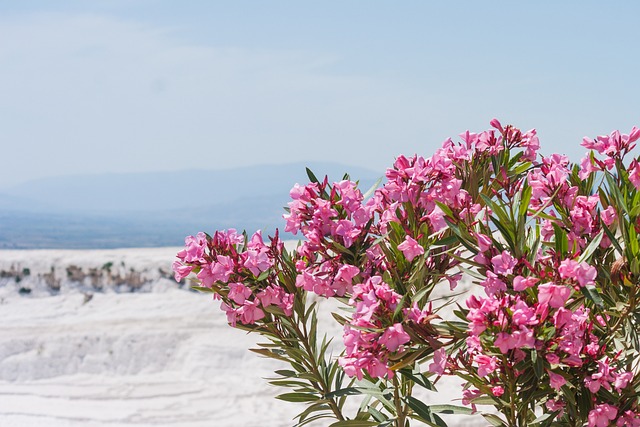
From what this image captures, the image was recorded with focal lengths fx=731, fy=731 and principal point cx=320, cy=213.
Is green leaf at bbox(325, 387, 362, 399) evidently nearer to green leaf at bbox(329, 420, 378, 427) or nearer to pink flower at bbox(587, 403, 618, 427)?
green leaf at bbox(329, 420, 378, 427)

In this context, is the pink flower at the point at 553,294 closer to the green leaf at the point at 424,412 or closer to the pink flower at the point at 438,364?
the pink flower at the point at 438,364

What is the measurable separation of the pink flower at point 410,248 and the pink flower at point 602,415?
449 millimetres

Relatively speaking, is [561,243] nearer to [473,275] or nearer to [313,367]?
[473,275]

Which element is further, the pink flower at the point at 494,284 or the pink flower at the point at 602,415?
the pink flower at the point at 602,415

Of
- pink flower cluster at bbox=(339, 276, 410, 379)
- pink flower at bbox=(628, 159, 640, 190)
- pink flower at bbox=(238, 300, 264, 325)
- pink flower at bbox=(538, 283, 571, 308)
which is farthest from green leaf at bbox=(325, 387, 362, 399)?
pink flower at bbox=(628, 159, 640, 190)

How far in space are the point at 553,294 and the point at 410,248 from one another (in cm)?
29

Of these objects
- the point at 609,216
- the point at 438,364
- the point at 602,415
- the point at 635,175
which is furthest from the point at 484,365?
the point at 635,175

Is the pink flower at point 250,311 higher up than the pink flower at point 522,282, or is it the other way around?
the pink flower at point 522,282

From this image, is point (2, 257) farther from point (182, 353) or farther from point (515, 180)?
point (515, 180)

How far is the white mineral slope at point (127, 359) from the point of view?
4.38 meters

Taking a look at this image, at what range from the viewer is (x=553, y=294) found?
3.54 ft

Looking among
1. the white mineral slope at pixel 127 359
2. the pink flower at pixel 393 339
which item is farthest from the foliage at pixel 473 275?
the white mineral slope at pixel 127 359

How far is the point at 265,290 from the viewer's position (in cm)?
142

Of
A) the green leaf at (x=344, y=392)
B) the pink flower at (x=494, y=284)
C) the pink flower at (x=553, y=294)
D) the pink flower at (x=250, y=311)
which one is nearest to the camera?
the pink flower at (x=553, y=294)
